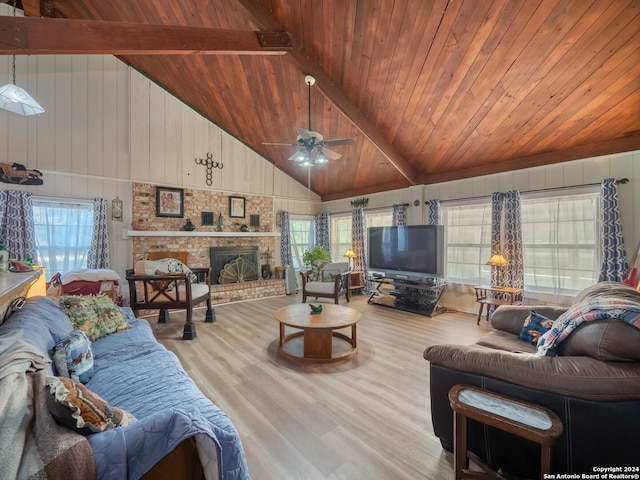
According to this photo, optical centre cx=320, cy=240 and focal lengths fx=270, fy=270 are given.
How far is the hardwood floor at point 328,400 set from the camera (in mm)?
1602

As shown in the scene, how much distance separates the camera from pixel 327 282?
5.28 m

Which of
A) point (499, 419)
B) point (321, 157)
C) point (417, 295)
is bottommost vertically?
point (417, 295)

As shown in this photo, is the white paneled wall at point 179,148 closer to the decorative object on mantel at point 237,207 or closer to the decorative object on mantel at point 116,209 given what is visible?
the decorative object on mantel at point 237,207

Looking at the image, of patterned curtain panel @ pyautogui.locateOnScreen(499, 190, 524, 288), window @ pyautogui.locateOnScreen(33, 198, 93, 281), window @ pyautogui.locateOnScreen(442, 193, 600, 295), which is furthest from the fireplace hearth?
patterned curtain panel @ pyautogui.locateOnScreen(499, 190, 524, 288)

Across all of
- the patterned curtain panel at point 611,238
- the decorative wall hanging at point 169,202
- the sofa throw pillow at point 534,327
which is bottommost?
the sofa throw pillow at point 534,327

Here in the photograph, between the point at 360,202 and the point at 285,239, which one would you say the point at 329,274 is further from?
the point at 360,202

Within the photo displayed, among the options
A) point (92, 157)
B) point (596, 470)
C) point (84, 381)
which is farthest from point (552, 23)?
point (92, 157)

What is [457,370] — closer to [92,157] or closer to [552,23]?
[552,23]

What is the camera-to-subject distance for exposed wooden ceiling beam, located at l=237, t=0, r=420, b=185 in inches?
124

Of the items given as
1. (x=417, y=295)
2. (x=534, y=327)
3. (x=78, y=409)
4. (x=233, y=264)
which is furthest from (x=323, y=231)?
(x=78, y=409)

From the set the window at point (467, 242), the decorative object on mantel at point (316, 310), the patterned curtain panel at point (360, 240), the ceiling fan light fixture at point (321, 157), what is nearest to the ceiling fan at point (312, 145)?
the ceiling fan light fixture at point (321, 157)

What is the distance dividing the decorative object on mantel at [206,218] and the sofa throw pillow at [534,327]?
5.40 meters

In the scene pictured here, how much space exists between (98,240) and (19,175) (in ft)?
4.27

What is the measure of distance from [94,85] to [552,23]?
6.32m
